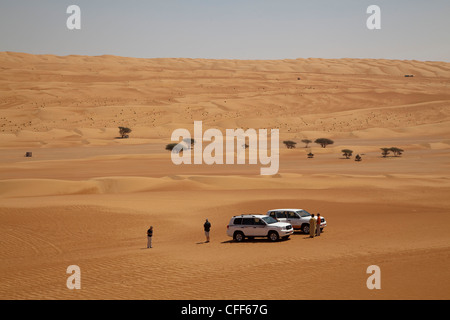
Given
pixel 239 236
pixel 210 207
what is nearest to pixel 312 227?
pixel 239 236

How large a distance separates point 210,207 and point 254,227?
25.8 ft

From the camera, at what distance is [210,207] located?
28.6 metres

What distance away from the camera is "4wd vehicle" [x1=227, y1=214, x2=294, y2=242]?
20.7 meters

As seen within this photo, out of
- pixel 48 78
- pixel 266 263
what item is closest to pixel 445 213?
pixel 266 263

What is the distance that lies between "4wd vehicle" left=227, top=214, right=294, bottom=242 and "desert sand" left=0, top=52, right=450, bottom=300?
47cm

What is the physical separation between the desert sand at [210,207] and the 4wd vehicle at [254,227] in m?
0.47

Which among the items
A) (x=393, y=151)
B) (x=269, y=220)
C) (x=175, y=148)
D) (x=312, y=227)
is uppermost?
(x=175, y=148)

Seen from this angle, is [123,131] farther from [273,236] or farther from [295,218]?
[273,236]

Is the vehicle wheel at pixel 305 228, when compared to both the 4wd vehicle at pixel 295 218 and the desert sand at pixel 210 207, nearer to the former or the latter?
the 4wd vehicle at pixel 295 218

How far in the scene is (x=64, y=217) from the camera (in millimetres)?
24859

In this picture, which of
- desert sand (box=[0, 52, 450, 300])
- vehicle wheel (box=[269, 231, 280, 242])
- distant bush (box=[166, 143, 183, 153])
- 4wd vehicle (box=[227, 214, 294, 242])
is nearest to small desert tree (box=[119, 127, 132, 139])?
desert sand (box=[0, 52, 450, 300])

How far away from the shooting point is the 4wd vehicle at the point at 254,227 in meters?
20.7

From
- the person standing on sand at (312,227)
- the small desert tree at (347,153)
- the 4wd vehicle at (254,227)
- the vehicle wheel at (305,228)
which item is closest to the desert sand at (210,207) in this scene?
Answer: the 4wd vehicle at (254,227)
